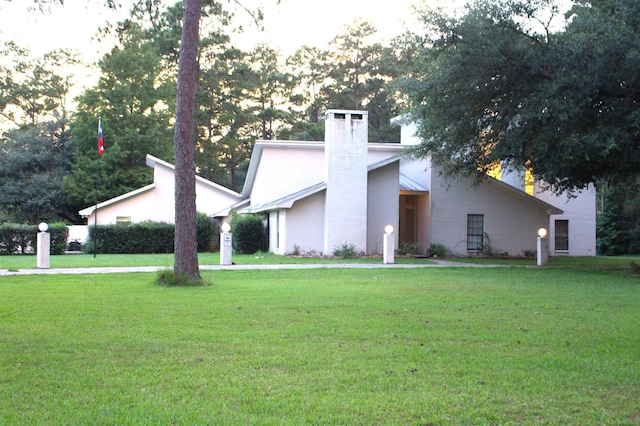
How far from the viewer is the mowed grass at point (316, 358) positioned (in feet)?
14.9

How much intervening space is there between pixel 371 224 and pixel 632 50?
1306 cm

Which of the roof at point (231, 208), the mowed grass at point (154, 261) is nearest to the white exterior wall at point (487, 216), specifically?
the mowed grass at point (154, 261)

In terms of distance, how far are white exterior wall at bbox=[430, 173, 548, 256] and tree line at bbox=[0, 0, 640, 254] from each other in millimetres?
1636

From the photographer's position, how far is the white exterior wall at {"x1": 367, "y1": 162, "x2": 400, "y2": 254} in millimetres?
25719

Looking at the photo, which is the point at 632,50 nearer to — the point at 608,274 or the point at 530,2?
the point at 530,2

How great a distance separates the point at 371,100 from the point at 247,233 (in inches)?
910

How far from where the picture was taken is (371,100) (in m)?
47.7

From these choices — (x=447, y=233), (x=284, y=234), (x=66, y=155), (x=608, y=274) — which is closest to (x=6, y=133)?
(x=66, y=155)

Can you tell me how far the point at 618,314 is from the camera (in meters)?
9.41

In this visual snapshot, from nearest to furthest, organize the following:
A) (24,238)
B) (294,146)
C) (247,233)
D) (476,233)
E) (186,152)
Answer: (186,152), (476,233), (247,233), (294,146), (24,238)

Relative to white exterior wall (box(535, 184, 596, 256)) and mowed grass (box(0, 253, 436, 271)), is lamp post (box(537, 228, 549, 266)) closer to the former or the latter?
mowed grass (box(0, 253, 436, 271))

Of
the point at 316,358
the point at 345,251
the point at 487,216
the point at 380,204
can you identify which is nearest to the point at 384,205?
the point at 380,204

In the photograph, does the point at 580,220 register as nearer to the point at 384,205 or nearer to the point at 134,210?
the point at 384,205

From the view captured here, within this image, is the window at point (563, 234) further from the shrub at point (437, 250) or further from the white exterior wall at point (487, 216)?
the shrub at point (437, 250)
